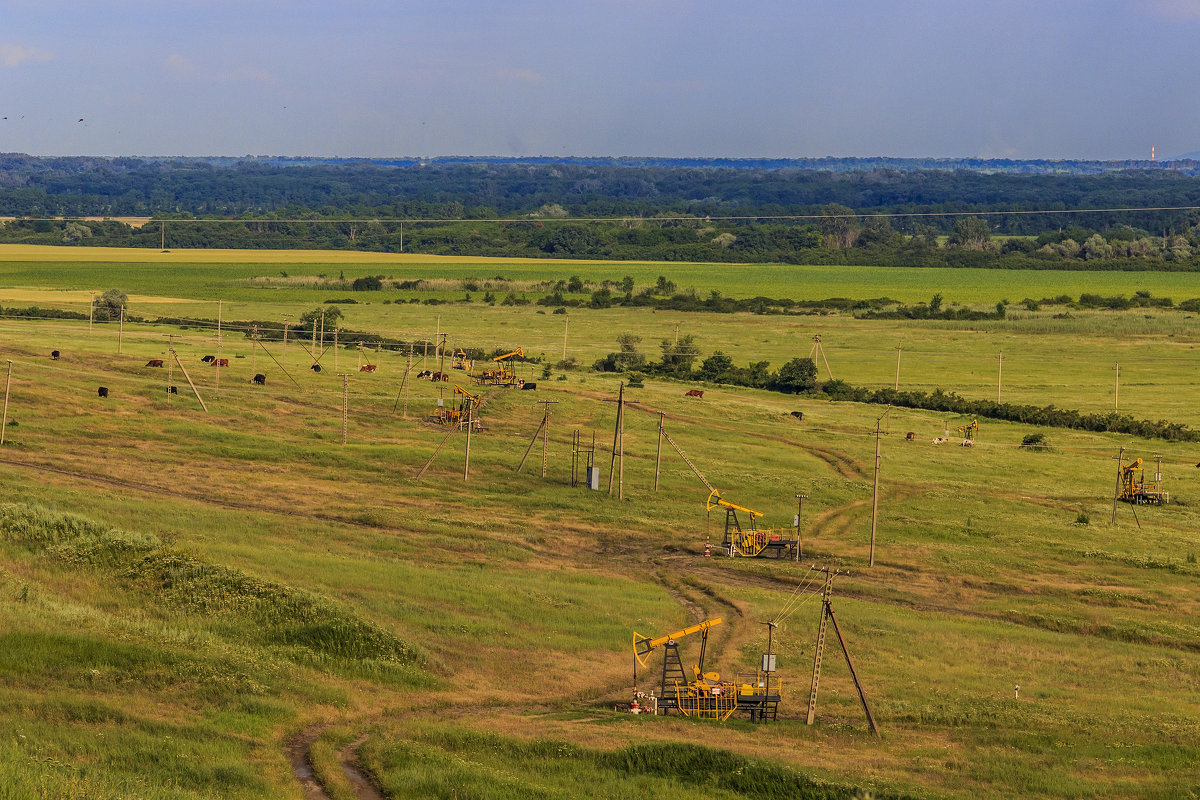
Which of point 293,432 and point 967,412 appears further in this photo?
point 967,412

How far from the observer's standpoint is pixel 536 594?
42562 mm

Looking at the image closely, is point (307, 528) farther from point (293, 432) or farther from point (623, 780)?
point (623, 780)

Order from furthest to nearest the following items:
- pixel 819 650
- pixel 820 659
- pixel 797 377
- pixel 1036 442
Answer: pixel 797 377 < pixel 1036 442 < pixel 820 659 < pixel 819 650

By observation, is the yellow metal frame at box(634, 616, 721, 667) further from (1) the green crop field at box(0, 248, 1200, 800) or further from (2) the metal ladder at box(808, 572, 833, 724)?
(2) the metal ladder at box(808, 572, 833, 724)

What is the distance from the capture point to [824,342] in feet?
422

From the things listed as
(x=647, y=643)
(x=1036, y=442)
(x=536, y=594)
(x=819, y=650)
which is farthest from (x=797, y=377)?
(x=819, y=650)

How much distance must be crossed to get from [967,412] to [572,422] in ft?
96.2

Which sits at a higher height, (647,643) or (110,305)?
(110,305)

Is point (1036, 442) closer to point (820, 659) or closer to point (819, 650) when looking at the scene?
point (820, 659)

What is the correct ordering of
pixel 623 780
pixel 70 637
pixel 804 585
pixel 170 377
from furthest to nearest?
pixel 170 377 < pixel 804 585 < pixel 70 637 < pixel 623 780

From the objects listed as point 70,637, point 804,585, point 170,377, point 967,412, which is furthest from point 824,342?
point 70,637

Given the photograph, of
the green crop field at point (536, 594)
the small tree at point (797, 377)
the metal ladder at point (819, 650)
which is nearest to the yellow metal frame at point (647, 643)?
the green crop field at point (536, 594)

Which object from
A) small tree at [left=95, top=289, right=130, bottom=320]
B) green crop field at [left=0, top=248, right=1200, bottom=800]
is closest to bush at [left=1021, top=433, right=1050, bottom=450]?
green crop field at [left=0, top=248, right=1200, bottom=800]

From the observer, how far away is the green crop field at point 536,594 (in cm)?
2666
